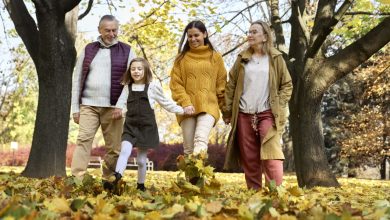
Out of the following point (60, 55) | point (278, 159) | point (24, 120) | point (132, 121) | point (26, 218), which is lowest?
point (26, 218)

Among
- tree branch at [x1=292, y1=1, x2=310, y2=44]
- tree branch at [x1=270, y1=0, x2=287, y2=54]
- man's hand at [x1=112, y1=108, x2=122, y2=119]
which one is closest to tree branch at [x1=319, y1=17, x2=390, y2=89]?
tree branch at [x1=292, y1=1, x2=310, y2=44]

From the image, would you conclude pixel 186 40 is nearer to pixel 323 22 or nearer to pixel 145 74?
pixel 145 74

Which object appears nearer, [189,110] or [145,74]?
[189,110]

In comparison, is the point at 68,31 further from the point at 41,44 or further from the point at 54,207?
the point at 54,207

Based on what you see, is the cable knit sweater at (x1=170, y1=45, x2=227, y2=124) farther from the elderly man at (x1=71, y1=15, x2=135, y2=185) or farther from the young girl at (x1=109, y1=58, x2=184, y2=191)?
the elderly man at (x1=71, y1=15, x2=135, y2=185)

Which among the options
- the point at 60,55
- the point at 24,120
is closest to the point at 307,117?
the point at 60,55

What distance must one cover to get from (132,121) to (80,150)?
942 mm

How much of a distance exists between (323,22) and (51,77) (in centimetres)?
466

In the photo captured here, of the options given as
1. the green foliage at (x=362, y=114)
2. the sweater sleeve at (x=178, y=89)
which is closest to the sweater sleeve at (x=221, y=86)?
the sweater sleeve at (x=178, y=89)

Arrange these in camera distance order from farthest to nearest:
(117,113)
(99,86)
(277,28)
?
(277,28) → (99,86) → (117,113)

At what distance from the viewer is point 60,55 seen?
9188mm

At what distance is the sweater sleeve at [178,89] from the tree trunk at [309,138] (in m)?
4.33

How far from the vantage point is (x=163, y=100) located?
5.44 m

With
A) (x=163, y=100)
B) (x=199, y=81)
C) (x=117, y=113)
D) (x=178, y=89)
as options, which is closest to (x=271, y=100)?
(x=199, y=81)
